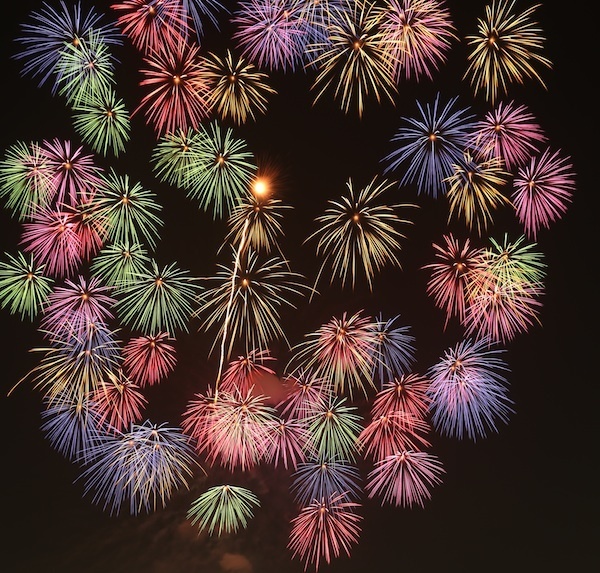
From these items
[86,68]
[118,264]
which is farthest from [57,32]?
[118,264]

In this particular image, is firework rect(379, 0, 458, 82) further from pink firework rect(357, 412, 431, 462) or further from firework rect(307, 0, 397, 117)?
pink firework rect(357, 412, 431, 462)

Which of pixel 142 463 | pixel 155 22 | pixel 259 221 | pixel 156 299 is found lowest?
pixel 142 463

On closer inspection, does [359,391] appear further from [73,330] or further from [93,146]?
[93,146]

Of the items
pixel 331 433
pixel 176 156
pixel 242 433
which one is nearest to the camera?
pixel 242 433

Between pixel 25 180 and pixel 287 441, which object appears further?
pixel 25 180

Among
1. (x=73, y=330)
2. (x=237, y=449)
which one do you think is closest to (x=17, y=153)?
(x=73, y=330)

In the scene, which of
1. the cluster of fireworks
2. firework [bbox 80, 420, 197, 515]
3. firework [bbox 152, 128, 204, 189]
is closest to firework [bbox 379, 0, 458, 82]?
the cluster of fireworks

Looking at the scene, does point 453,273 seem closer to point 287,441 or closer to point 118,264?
point 287,441
